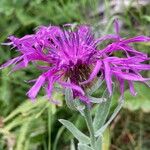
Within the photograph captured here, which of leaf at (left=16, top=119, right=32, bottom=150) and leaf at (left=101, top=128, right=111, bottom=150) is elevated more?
leaf at (left=16, top=119, right=32, bottom=150)

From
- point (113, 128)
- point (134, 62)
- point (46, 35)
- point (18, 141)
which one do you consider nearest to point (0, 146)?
point (18, 141)

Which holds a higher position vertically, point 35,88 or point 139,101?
point 35,88

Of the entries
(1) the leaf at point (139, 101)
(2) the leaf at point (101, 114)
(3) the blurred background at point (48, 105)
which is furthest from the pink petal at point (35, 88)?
(1) the leaf at point (139, 101)

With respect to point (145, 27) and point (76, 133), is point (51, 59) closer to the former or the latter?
point (76, 133)

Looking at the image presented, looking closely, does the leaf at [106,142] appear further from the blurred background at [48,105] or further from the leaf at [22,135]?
the leaf at [22,135]

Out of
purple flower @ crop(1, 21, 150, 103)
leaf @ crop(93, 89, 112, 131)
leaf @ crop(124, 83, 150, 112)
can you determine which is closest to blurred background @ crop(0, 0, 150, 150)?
leaf @ crop(124, 83, 150, 112)

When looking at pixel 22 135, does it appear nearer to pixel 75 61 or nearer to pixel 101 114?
pixel 101 114

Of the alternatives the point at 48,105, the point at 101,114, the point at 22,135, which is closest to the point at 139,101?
the point at 48,105

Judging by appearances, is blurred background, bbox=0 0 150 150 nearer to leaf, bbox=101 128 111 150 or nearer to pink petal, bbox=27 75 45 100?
leaf, bbox=101 128 111 150

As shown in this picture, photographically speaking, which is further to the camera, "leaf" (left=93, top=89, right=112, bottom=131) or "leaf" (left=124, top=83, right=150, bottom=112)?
"leaf" (left=124, top=83, right=150, bottom=112)
